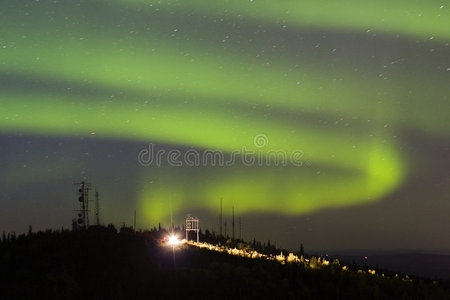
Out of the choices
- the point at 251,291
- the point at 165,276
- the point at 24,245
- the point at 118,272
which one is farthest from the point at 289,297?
the point at 24,245

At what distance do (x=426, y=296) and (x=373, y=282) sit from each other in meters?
2.33

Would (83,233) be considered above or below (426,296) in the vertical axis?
above

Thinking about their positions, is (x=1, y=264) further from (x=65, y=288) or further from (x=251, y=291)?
(x=251, y=291)

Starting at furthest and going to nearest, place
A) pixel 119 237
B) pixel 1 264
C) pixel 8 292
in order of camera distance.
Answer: pixel 119 237 → pixel 1 264 → pixel 8 292

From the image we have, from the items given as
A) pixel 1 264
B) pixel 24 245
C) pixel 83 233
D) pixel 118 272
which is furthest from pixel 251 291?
pixel 83 233

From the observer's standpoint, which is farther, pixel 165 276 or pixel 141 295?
pixel 165 276

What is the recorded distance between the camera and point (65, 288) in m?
18.7

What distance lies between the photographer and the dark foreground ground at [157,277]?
19.1 metres

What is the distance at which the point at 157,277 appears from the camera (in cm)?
2081

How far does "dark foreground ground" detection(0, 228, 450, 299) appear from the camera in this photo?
1908 cm

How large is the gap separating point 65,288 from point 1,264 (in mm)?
5552

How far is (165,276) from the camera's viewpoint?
21016 mm

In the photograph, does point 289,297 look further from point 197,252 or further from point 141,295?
point 197,252

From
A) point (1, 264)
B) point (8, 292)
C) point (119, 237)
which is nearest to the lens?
point (8, 292)
